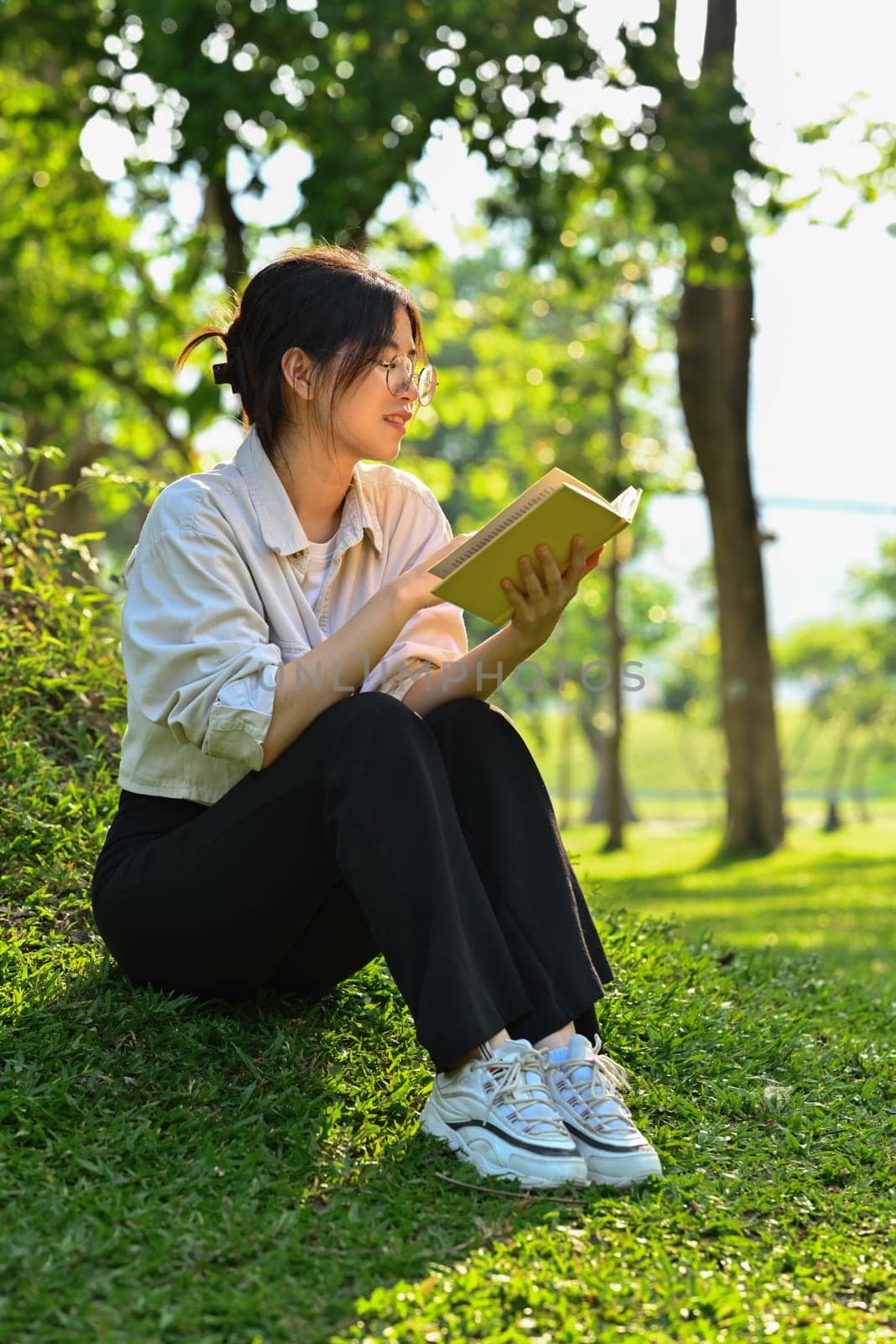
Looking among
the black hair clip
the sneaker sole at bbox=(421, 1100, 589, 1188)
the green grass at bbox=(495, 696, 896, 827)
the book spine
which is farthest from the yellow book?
the green grass at bbox=(495, 696, 896, 827)

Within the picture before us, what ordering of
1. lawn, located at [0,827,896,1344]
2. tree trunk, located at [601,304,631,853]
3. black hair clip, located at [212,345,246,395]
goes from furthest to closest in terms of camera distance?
tree trunk, located at [601,304,631,853] < black hair clip, located at [212,345,246,395] < lawn, located at [0,827,896,1344]

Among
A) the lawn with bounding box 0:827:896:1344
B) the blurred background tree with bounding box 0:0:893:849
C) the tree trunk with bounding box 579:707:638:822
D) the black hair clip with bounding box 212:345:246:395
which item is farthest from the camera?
the tree trunk with bounding box 579:707:638:822

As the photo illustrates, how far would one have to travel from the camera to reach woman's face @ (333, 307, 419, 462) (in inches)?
107

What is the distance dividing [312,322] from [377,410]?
0.21 m

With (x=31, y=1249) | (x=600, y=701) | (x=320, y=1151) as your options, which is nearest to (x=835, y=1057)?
(x=320, y=1151)

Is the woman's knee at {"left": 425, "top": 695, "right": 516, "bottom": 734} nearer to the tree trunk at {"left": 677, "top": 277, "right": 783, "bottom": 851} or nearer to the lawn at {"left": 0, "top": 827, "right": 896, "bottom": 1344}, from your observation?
the lawn at {"left": 0, "top": 827, "right": 896, "bottom": 1344}

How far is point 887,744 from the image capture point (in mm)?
38812

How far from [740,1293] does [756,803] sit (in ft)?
32.1

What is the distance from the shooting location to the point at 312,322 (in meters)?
2.70

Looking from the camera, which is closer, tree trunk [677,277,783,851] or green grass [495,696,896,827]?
tree trunk [677,277,783,851]

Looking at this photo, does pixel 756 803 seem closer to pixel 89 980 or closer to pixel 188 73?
pixel 188 73

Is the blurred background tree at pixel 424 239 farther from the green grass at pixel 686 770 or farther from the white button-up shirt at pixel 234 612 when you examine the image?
the green grass at pixel 686 770

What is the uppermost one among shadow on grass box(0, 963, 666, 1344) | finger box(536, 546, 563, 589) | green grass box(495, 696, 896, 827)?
finger box(536, 546, 563, 589)

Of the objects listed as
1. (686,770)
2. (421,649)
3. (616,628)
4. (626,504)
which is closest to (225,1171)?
(421,649)
